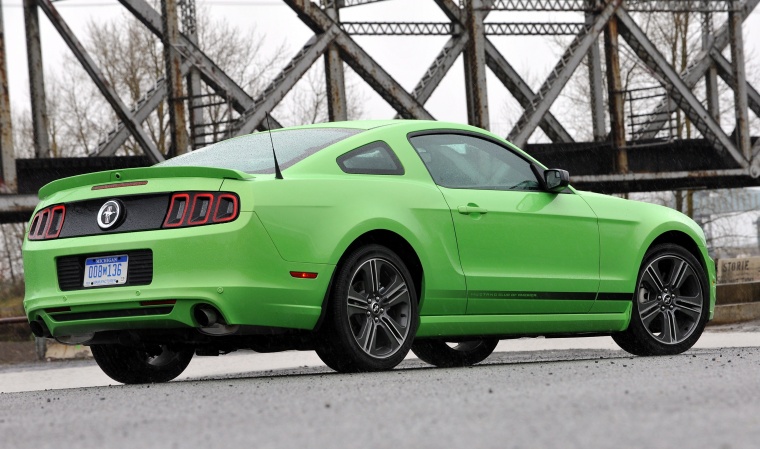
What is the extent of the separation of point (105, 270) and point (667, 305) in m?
3.77

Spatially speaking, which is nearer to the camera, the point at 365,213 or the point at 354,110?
the point at 365,213

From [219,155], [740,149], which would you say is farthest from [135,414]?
[740,149]

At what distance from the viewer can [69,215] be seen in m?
7.13

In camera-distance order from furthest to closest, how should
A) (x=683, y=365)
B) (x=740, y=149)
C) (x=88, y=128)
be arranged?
(x=88, y=128)
(x=740, y=149)
(x=683, y=365)

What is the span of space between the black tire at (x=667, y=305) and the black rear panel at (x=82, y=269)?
3355 millimetres

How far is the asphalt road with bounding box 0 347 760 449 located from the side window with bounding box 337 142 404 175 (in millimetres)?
1168

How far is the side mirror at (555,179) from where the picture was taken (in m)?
8.19

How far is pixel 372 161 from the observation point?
24.4ft

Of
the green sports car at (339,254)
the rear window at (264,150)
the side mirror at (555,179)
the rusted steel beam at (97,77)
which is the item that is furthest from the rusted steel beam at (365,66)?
the rear window at (264,150)

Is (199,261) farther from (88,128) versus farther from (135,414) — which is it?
(88,128)

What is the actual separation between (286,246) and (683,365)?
2141 millimetres

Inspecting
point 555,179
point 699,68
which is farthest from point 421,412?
point 699,68

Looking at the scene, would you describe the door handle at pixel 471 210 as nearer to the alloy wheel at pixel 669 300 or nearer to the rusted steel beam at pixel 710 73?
the alloy wheel at pixel 669 300

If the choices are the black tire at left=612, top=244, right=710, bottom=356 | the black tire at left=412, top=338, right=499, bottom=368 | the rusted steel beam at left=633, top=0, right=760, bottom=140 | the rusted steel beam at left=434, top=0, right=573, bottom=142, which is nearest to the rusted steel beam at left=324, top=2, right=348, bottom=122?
the rusted steel beam at left=434, top=0, right=573, bottom=142
